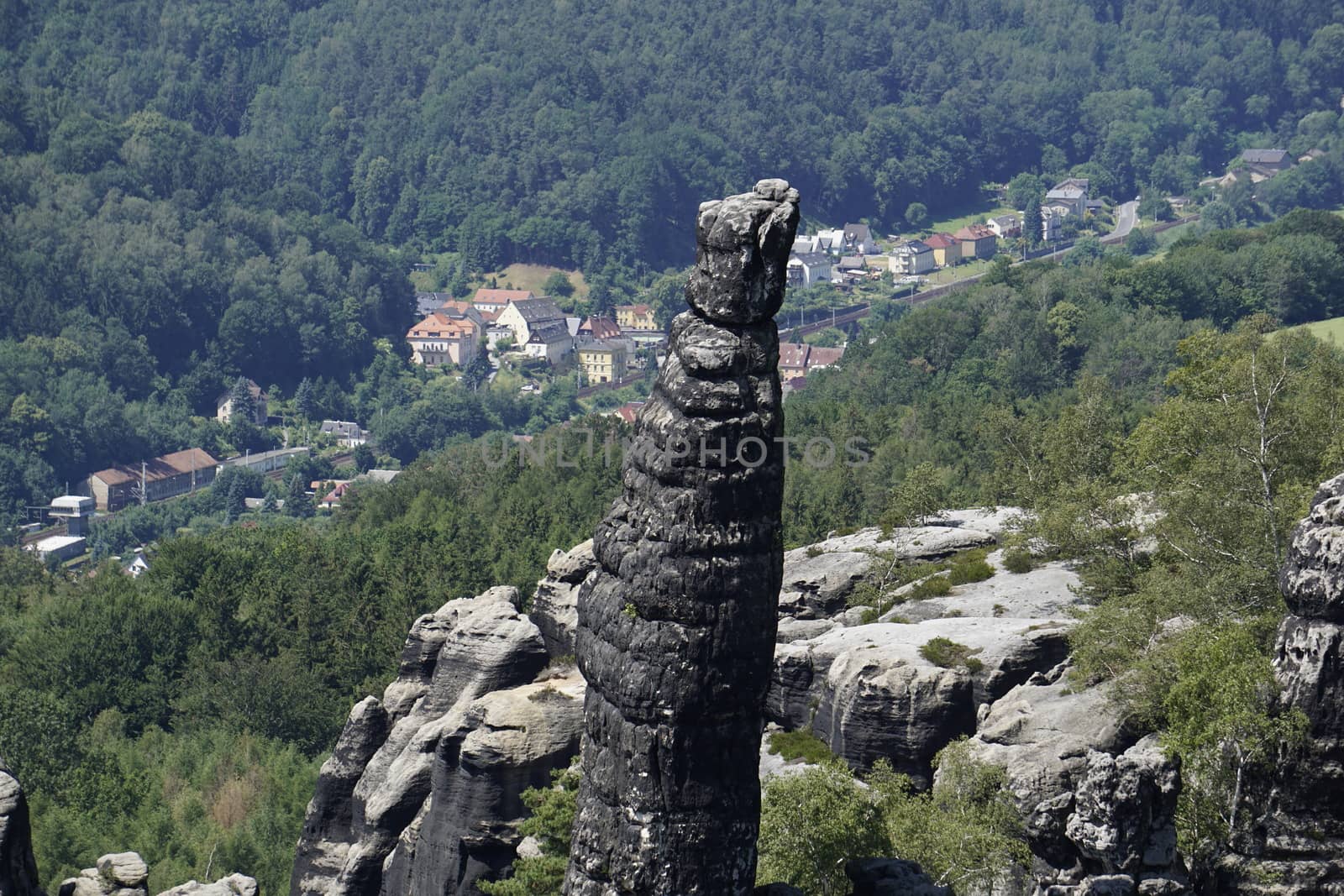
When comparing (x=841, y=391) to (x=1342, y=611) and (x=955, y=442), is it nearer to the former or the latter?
(x=955, y=442)

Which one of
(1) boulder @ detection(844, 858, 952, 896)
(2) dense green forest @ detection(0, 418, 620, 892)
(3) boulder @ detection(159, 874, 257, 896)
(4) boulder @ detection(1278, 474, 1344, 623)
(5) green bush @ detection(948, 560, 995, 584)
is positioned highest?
(4) boulder @ detection(1278, 474, 1344, 623)

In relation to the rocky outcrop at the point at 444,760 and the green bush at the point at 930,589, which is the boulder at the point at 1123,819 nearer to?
the rocky outcrop at the point at 444,760

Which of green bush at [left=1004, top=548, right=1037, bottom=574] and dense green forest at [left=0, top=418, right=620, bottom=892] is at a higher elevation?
green bush at [left=1004, top=548, right=1037, bottom=574]

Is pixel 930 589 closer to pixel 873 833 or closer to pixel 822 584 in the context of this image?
pixel 822 584

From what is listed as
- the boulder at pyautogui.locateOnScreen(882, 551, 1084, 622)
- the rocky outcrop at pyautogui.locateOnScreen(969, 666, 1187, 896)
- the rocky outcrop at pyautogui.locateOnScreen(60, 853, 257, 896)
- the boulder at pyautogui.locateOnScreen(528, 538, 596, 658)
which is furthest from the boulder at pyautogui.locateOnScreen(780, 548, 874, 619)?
the rocky outcrop at pyautogui.locateOnScreen(969, 666, 1187, 896)

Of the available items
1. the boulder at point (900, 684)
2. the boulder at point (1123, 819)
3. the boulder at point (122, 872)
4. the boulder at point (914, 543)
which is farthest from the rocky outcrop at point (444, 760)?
the boulder at point (1123, 819)

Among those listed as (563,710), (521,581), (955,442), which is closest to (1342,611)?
(563,710)

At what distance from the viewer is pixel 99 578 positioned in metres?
122

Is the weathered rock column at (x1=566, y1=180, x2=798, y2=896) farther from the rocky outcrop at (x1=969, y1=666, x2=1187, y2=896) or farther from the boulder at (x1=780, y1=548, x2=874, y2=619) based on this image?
the boulder at (x1=780, y1=548, x2=874, y2=619)

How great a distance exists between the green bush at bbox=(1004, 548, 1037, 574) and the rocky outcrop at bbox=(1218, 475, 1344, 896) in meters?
29.0

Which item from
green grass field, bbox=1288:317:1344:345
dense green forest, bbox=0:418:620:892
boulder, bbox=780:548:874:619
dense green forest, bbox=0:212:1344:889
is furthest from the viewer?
green grass field, bbox=1288:317:1344:345

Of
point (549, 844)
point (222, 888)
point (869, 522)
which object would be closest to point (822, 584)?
Result: point (549, 844)

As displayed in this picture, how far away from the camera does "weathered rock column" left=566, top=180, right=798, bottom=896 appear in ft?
98.2

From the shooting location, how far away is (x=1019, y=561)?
66.2 m
